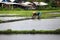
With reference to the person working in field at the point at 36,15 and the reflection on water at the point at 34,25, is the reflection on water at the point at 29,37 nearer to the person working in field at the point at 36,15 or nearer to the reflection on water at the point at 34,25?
the reflection on water at the point at 34,25

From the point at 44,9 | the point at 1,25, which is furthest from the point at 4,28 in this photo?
the point at 44,9

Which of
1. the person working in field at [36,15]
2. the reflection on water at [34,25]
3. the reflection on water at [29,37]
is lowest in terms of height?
the reflection on water at [29,37]

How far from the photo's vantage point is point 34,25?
755cm

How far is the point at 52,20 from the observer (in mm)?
7562

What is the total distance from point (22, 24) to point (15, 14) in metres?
0.14

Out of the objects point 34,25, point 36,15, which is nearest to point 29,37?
point 34,25

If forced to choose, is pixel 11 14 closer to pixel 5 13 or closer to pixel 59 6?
pixel 5 13

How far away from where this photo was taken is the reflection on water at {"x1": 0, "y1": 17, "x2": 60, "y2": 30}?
297 inches

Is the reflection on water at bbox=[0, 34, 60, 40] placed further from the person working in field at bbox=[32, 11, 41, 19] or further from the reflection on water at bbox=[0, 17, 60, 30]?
the person working in field at bbox=[32, 11, 41, 19]

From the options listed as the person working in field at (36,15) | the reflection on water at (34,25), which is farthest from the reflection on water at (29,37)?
the person working in field at (36,15)

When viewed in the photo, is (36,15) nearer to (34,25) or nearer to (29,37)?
(34,25)

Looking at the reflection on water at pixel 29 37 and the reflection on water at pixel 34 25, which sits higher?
the reflection on water at pixel 34 25

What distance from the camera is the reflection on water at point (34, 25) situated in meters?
7.54

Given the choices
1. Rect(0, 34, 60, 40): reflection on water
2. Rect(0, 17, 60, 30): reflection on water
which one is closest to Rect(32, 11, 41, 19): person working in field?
Rect(0, 17, 60, 30): reflection on water
